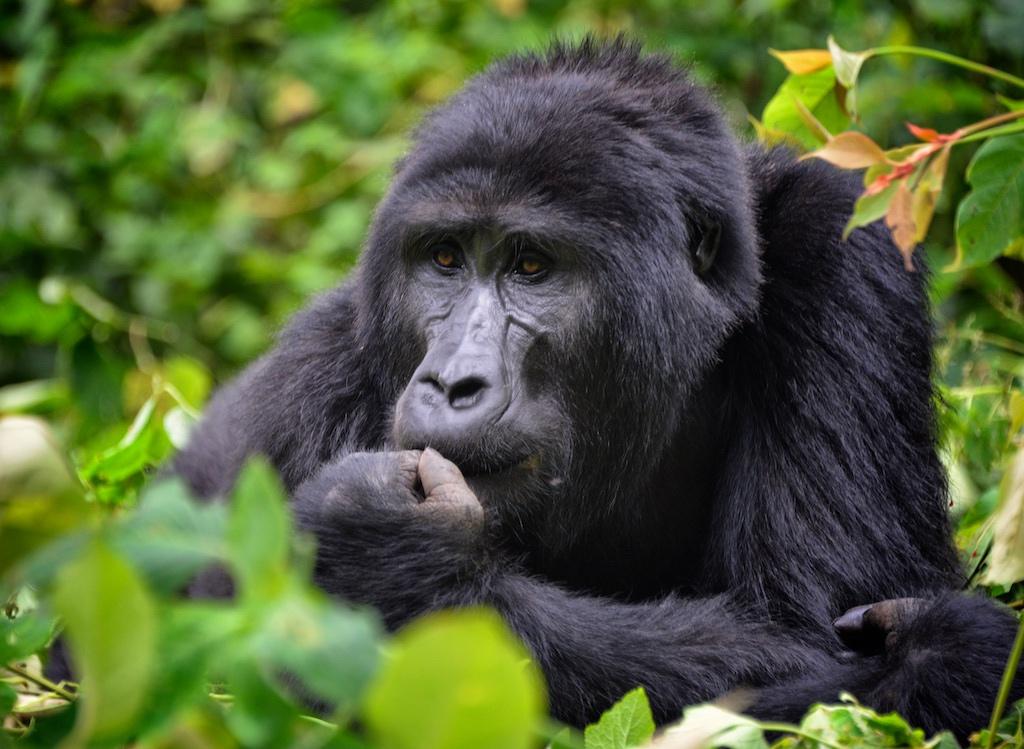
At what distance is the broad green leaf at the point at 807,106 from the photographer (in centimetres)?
320

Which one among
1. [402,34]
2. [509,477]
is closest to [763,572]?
[509,477]

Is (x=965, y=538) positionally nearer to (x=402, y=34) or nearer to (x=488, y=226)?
(x=488, y=226)

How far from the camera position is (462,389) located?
2744mm

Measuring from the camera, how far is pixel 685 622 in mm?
2830

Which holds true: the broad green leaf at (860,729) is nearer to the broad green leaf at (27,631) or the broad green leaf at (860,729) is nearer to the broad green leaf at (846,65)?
the broad green leaf at (27,631)

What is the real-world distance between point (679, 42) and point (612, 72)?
12.0ft

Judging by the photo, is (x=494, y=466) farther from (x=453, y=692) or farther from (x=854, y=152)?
(x=453, y=692)

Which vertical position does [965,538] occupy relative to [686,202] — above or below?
below

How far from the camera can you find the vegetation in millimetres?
1132

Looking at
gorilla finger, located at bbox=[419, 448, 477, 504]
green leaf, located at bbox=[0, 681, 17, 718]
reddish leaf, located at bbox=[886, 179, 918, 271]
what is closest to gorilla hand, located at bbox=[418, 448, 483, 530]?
gorilla finger, located at bbox=[419, 448, 477, 504]

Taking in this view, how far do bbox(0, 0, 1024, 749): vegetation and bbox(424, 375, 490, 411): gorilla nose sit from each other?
1.49ft

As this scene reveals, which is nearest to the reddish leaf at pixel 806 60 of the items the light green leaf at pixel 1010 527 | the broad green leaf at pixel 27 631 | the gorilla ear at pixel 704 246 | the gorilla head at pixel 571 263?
the gorilla head at pixel 571 263

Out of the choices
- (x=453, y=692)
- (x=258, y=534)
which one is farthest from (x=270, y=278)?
(x=453, y=692)

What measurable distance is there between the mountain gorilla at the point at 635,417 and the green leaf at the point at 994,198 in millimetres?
434
